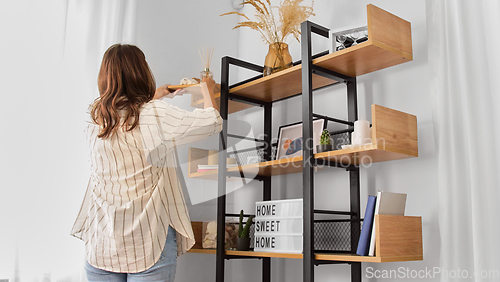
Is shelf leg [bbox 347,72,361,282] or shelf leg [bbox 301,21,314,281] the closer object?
shelf leg [bbox 301,21,314,281]

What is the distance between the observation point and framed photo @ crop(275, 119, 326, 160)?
65.3 inches

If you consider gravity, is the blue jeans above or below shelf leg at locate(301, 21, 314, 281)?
below

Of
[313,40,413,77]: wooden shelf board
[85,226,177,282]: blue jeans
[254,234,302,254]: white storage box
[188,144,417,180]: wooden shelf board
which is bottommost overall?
[85,226,177,282]: blue jeans

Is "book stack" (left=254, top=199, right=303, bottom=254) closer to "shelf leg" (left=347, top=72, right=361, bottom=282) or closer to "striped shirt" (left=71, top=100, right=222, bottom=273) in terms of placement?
"shelf leg" (left=347, top=72, right=361, bottom=282)

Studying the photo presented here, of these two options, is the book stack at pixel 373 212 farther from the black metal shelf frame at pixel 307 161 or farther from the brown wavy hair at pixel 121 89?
the brown wavy hair at pixel 121 89

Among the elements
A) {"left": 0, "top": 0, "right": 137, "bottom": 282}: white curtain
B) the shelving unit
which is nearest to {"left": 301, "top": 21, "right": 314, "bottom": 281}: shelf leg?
the shelving unit

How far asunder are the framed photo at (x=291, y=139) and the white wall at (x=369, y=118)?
13cm

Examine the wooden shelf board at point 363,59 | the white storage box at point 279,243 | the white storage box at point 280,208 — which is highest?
the wooden shelf board at point 363,59

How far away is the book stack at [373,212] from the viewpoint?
1281mm

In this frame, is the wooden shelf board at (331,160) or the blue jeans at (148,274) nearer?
the blue jeans at (148,274)

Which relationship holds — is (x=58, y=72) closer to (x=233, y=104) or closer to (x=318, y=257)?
(x=233, y=104)

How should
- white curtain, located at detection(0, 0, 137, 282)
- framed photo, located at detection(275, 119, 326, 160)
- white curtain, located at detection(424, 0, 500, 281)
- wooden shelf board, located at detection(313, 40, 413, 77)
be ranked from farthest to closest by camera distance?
1. framed photo, located at detection(275, 119, 326, 160)
2. white curtain, located at detection(0, 0, 137, 282)
3. wooden shelf board, located at detection(313, 40, 413, 77)
4. white curtain, located at detection(424, 0, 500, 281)

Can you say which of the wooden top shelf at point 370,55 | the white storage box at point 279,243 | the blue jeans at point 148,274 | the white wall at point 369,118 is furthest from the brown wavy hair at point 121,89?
the white wall at point 369,118

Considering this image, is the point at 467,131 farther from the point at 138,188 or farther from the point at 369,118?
the point at 138,188
